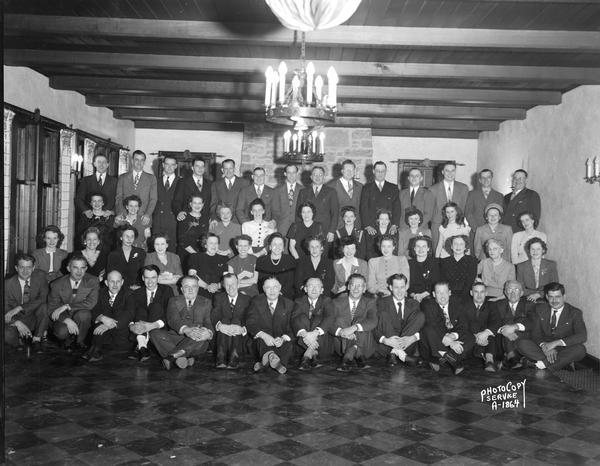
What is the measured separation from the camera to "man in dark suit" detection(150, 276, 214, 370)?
6.42 metres

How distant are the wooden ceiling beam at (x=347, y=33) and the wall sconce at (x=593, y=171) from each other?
167 cm

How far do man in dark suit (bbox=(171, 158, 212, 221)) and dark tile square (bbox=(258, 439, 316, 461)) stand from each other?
4532 mm

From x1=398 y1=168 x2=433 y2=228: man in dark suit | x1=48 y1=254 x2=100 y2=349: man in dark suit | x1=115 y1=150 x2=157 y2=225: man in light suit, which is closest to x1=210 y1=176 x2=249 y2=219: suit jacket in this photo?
x1=115 y1=150 x2=157 y2=225: man in light suit

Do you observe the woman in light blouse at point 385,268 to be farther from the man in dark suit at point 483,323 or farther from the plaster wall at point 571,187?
the plaster wall at point 571,187

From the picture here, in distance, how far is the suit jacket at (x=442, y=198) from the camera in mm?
8703

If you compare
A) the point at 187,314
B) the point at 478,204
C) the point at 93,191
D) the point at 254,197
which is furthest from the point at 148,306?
the point at 478,204

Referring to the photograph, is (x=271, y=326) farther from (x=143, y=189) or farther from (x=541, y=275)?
(x=541, y=275)

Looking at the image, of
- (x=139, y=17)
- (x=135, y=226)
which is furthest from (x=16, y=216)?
(x=139, y=17)

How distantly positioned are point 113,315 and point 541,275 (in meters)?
4.86

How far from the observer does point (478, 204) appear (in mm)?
8875

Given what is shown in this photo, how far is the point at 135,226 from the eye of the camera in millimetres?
8258

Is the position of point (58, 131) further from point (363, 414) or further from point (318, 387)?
point (363, 414)

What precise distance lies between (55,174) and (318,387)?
5.23 meters

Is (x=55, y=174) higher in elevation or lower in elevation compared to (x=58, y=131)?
lower
